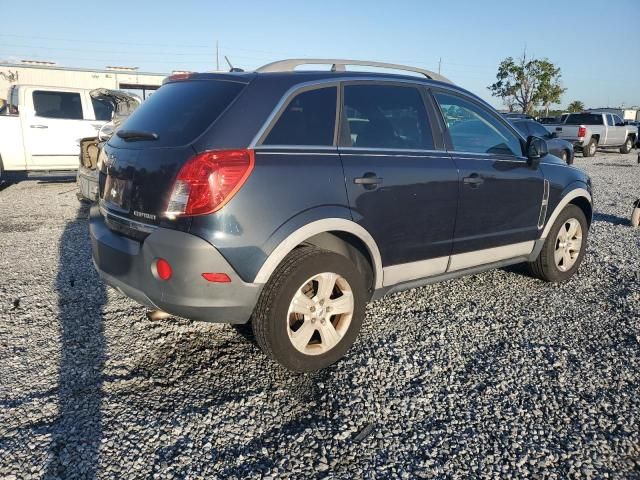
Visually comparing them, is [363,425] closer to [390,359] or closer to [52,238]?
[390,359]

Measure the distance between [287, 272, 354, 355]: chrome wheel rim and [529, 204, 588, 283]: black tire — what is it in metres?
2.34

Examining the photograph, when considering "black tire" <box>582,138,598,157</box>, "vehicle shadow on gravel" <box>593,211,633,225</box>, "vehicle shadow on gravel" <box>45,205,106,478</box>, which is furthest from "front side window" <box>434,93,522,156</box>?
"black tire" <box>582,138,598,157</box>

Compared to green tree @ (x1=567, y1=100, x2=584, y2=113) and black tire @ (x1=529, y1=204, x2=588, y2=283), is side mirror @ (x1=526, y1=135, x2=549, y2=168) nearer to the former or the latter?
black tire @ (x1=529, y1=204, x2=588, y2=283)

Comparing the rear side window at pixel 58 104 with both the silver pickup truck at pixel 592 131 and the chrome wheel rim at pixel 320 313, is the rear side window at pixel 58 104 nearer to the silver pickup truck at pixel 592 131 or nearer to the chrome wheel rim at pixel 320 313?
the chrome wheel rim at pixel 320 313

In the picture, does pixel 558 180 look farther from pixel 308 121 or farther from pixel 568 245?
pixel 308 121

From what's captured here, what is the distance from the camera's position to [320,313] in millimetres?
3002

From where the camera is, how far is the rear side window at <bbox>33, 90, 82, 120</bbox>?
32.7ft

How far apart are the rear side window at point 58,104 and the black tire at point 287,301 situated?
366 inches

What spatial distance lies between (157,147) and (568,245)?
151 inches

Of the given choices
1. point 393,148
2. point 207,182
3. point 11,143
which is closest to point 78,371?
point 207,182

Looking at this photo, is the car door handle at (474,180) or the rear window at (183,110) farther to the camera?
the car door handle at (474,180)

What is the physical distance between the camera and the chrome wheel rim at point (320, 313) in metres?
2.92

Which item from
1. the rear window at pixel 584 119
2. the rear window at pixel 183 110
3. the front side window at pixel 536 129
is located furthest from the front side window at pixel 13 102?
the rear window at pixel 584 119

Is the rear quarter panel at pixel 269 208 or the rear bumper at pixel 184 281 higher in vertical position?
the rear quarter panel at pixel 269 208
